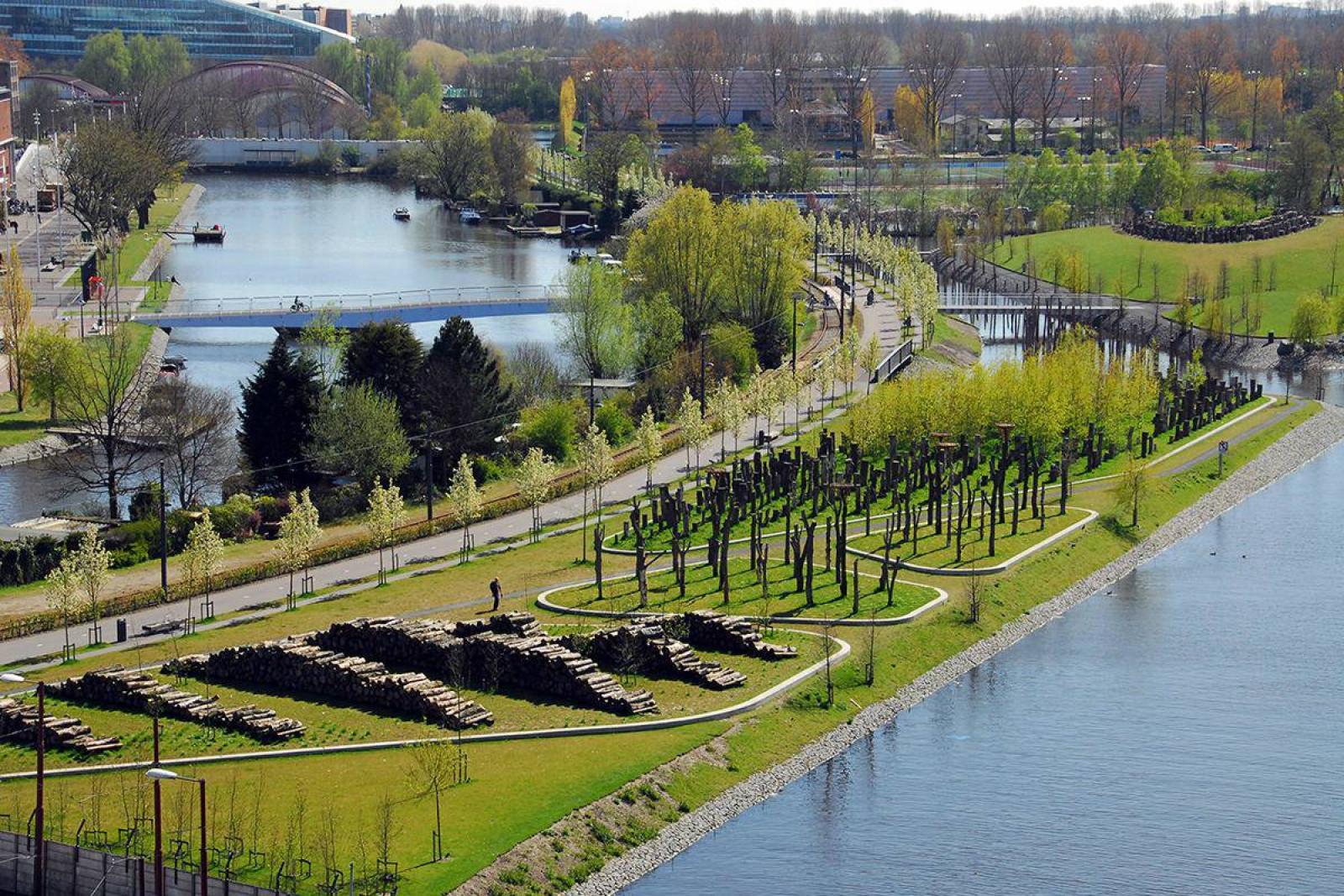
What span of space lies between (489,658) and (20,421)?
36719 mm

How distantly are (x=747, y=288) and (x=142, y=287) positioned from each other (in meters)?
31.9

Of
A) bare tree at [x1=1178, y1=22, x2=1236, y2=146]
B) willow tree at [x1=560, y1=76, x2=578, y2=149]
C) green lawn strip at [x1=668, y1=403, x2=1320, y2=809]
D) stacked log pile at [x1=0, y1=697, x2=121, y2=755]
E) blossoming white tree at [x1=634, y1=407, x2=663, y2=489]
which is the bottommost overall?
green lawn strip at [x1=668, y1=403, x2=1320, y2=809]

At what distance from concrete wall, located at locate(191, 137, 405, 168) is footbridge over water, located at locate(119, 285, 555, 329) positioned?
81902 mm

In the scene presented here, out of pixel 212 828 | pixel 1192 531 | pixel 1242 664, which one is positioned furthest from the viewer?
pixel 1192 531

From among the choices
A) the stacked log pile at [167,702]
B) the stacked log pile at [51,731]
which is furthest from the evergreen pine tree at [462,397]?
the stacked log pile at [51,731]

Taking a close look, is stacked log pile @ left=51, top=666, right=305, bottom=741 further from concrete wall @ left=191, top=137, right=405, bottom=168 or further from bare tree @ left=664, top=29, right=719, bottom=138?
bare tree @ left=664, top=29, right=719, bottom=138

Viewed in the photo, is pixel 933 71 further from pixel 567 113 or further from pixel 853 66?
pixel 567 113

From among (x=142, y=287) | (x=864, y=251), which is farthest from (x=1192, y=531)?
(x=142, y=287)

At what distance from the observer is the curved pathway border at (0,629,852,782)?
126 feet

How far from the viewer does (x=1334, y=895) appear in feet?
119

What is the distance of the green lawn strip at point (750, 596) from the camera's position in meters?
50.3

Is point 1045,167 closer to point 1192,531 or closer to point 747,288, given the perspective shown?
point 747,288

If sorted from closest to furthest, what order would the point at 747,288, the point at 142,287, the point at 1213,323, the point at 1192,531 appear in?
the point at 1192,531, the point at 747,288, the point at 1213,323, the point at 142,287

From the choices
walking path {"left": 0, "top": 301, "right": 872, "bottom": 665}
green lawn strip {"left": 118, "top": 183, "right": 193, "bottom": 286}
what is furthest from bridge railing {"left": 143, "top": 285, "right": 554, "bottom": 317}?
walking path {"left": 0, "top": 301, "right": 872, "bottom": 665}
